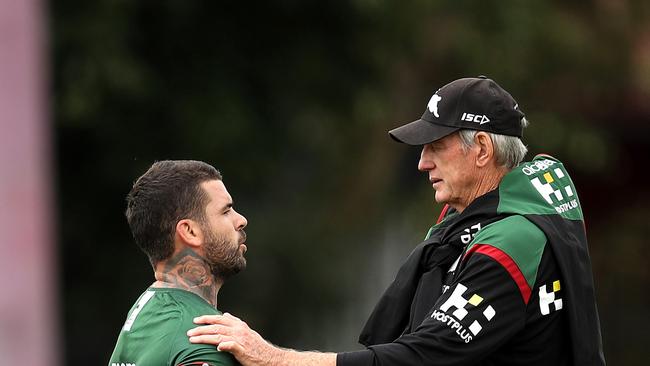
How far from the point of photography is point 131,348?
475cm

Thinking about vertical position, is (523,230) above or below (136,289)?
above

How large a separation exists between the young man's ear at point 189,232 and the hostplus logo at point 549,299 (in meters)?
1.24

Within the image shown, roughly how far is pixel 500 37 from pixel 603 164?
7.25 ft

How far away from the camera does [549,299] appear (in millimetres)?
4980

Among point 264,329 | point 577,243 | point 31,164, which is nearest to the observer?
point 577,243

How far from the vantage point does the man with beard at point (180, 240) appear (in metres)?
4.80

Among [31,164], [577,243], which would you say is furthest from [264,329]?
[577,243]

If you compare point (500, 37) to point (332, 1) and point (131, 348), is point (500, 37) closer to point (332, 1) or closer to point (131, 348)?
point (332, 1)

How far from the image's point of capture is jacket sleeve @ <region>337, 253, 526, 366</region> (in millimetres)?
4852

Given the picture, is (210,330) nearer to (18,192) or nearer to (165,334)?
(165,334)

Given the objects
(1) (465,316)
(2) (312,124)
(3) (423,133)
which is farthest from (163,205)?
(2) (312,124)

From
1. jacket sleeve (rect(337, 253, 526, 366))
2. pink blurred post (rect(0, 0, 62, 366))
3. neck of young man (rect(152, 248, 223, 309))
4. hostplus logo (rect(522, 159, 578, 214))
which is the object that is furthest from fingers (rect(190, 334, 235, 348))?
pink blurred post (rect(0, 0, 62, 366))

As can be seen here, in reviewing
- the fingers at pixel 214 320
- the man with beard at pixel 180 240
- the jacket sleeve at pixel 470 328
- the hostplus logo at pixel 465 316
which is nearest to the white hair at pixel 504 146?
the jacket sleeve at pixel 470 328

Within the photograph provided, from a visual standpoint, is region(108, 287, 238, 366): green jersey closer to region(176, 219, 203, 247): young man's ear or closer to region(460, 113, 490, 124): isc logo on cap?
region(176, 219, 203, 247): young man's ear
